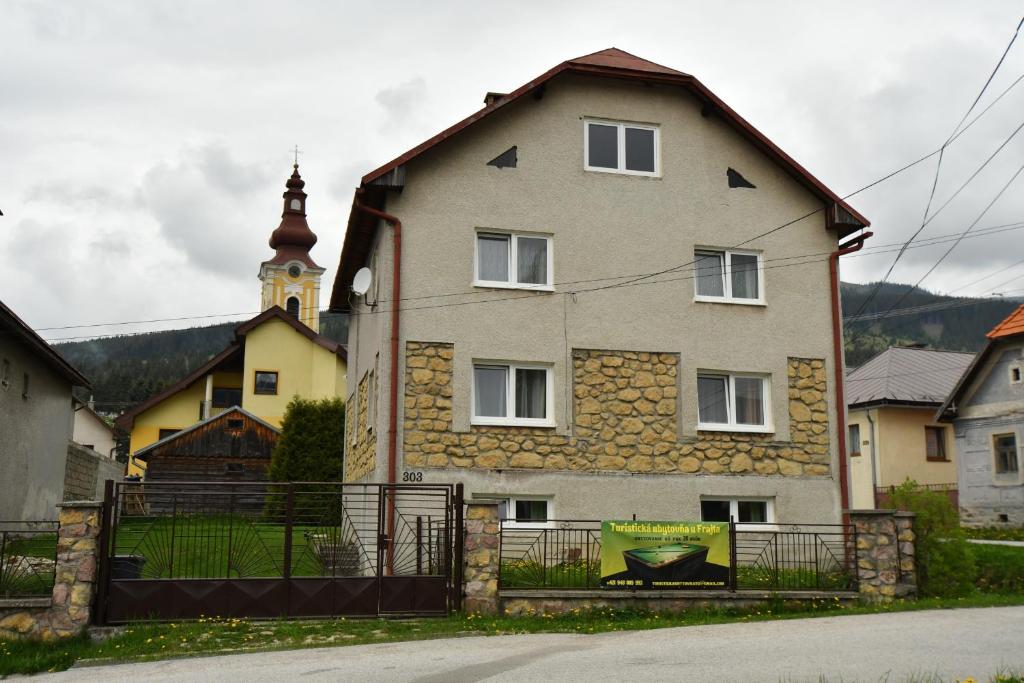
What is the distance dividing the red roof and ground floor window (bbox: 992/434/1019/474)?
3216 mm

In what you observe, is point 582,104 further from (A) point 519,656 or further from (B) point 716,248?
(A) point 519,656

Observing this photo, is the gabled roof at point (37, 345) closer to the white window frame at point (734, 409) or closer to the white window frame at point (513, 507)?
the white window frame at point (513, 507)

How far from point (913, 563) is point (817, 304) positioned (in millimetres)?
5784

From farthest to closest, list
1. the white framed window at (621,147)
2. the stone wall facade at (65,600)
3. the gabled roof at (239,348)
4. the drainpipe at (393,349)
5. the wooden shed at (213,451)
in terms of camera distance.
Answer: the gabled roof at (239,348)
the wooden shed at (213,451)
the white framed window at (621,147)
the drainpipe at (393,349)
the stone wall facade at (65,600)

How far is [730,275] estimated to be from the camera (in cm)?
1988

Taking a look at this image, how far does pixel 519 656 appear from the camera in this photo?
11227 mm

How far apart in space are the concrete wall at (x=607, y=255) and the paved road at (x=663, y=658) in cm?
569

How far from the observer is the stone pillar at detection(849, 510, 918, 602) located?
51.1ft

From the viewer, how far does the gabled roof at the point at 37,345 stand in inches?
849

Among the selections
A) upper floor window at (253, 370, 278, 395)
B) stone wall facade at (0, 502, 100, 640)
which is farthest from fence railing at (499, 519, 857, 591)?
upper floor window at (253, 370, 278, 395)

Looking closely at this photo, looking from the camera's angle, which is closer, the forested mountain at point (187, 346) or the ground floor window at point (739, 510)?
the ground floor window at point (739, 510)

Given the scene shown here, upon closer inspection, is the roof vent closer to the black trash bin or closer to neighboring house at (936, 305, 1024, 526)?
the black trash bin

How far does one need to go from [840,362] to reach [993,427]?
1649 centimetres

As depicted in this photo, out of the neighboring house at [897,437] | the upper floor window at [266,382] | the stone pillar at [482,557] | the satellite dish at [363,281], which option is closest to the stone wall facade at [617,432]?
the satellite dish at [363,281]
